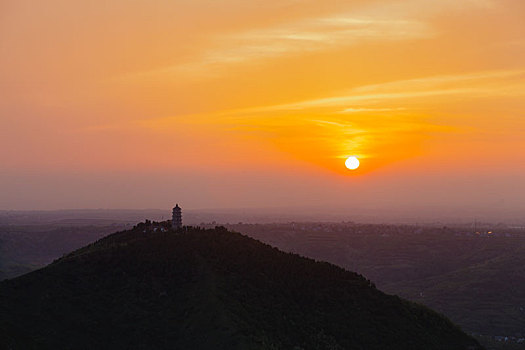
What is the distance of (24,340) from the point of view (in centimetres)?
3969

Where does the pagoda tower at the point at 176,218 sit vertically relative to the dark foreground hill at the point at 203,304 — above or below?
above

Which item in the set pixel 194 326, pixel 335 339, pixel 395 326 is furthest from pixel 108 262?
pixel 395 326

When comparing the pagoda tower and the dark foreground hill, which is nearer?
the dark foreground hill

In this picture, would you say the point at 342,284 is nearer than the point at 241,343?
No

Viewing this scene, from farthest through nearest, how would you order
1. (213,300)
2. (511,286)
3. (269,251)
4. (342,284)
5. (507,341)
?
(511,286) < (507,341) < (269,251) < (342,284) < (213,300)

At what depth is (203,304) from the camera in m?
47.8

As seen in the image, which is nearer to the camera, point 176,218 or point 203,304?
point 203,304

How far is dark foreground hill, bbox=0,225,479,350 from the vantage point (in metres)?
43.4

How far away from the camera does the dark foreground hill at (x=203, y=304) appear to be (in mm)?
43438

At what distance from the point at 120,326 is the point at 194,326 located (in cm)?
630

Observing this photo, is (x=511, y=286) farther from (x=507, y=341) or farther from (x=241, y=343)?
(x=241, y=343)

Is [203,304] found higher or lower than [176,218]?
lower

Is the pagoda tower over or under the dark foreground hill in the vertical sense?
over

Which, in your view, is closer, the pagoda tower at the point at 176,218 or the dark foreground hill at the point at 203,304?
the dark foreground hill at the point at 203,304
